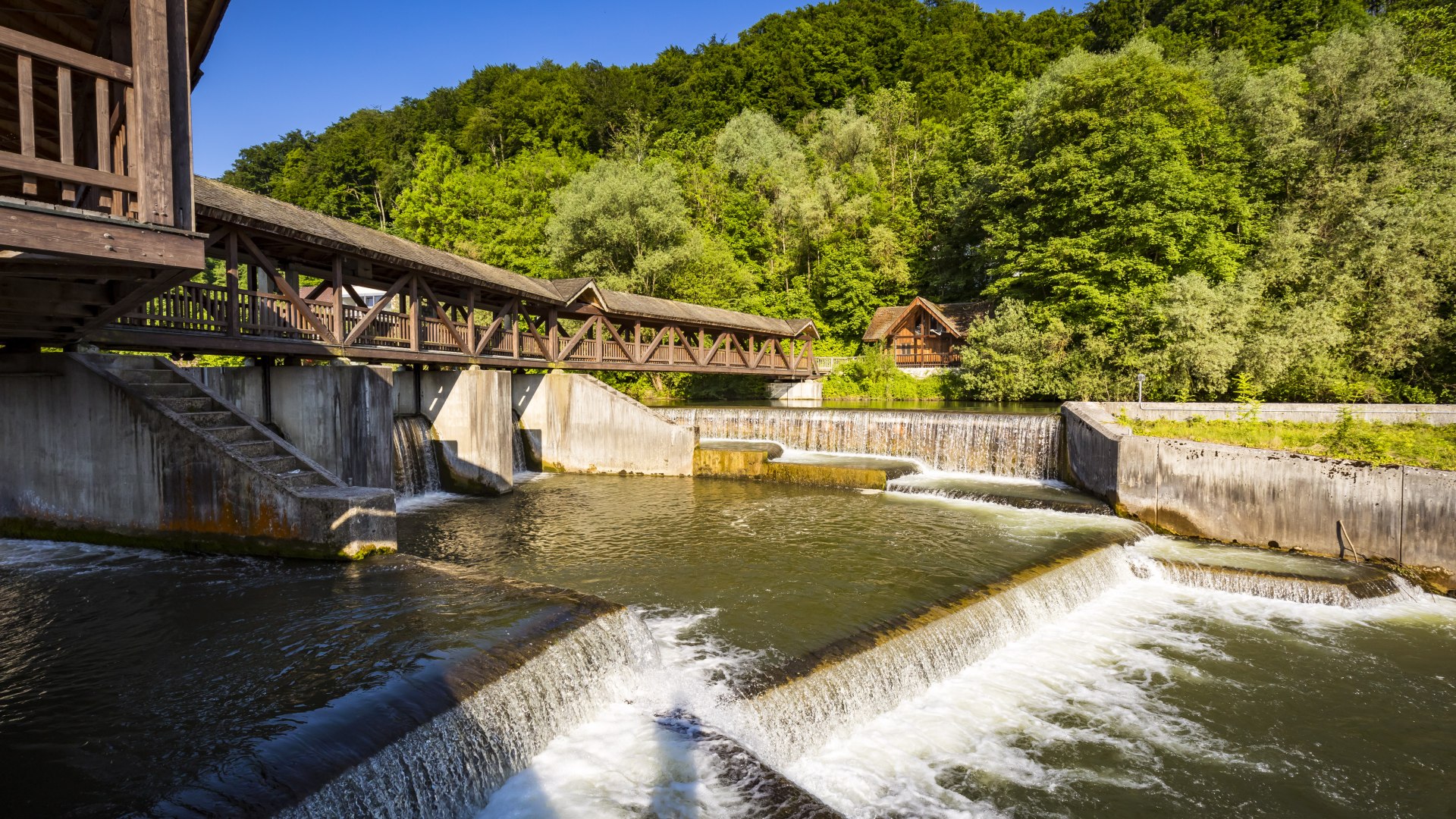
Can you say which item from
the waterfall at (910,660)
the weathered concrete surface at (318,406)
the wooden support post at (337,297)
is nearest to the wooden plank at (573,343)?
the wooden support post at (337,297)

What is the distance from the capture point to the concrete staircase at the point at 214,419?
9.18m

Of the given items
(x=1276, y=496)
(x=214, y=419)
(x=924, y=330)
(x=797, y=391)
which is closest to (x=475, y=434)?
(x=214, y=419)

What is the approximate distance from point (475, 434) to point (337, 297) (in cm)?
428

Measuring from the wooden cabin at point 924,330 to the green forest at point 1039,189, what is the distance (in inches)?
102

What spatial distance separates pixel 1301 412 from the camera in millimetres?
16578

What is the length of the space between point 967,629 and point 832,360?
2954cm

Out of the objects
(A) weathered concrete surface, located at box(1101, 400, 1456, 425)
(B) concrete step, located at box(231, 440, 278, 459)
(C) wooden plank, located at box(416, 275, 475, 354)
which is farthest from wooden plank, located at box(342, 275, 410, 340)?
(A) weathered concrete surface, located at box(1101, 400, 1456, 425)

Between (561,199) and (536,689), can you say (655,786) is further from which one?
(561,199)

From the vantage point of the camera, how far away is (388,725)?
16.5 ft

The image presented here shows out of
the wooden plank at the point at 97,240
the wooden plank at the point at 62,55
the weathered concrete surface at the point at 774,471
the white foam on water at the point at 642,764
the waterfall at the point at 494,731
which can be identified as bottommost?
the white foam on water at the point at 642,764

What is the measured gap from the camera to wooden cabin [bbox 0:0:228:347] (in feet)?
14.1

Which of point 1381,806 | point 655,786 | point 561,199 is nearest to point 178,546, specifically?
point 655,786

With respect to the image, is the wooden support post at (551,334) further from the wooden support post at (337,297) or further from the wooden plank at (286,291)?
the wooden plank at (286,291)

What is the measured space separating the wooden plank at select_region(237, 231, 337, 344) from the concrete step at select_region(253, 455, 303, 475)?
152 inches
